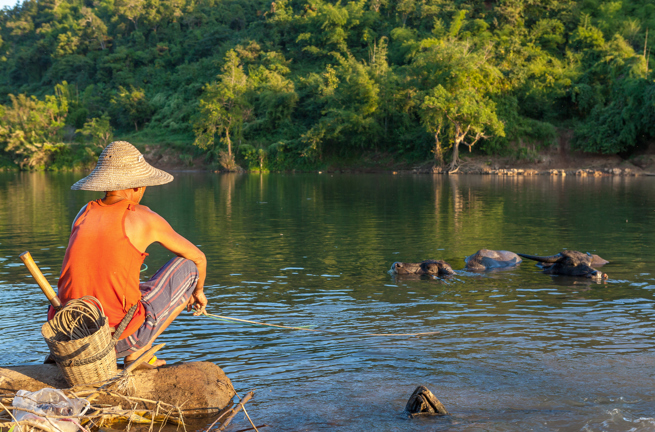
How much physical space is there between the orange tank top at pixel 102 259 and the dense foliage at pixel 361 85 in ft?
134

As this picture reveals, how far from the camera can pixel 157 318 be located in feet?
14.0

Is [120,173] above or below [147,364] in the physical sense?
above

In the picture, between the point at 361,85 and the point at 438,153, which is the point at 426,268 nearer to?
the point at 438,153

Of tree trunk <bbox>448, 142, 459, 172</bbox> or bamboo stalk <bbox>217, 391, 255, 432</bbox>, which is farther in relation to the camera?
tree trunk <bbox>448, 142, 459, 172</bbox>

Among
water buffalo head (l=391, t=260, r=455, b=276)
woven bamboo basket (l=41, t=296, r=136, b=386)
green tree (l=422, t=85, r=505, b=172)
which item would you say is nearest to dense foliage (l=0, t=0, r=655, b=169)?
green tree (l=422, t=85, r=505, b=172)

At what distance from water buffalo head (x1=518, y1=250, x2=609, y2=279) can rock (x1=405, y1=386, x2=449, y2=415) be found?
228 inches

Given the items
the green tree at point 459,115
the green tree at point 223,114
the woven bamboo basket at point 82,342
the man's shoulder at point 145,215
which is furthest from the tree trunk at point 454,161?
the woven bamboo basket at point 82,342

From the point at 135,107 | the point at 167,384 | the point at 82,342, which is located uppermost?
the point at 135,107

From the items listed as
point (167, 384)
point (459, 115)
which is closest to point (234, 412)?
point (167, 384)

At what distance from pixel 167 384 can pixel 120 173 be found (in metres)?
1.47

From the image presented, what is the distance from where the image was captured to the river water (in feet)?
14.0

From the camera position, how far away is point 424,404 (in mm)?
4039

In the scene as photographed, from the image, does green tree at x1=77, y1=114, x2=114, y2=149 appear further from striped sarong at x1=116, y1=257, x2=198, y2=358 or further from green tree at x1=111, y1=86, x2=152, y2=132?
striped sarong at x1=116, y1=257, x2=198, y2=358

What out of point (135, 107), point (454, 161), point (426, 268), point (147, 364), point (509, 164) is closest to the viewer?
point (147, 364)
